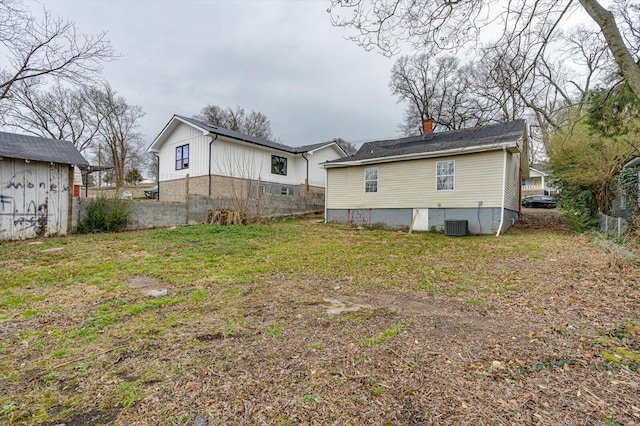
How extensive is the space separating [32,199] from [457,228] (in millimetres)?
14183

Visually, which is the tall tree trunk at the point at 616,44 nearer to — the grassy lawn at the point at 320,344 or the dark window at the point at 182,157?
the grassy lawn at the point at 320,344

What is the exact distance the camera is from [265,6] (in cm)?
789

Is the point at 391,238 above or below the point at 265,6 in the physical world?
below

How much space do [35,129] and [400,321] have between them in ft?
106

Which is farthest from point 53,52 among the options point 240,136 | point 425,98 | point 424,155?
point 425,98

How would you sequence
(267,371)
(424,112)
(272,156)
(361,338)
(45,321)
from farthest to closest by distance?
(424,112)
(272,156)
(45,321)
(361,338)
(267,371)

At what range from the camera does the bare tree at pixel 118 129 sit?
29281mm

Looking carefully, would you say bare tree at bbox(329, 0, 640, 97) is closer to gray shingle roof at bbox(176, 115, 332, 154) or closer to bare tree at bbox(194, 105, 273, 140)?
gray shingle roof at bbox(176, 115, 332, 154)

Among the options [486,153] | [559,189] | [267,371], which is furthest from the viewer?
[559,189]

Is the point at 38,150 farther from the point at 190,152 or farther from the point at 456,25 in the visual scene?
the point at 456,25

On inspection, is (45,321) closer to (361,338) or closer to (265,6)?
(361,338)

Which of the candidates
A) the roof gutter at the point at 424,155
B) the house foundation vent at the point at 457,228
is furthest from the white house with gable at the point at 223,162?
the house foundation vent at the point at 457,228

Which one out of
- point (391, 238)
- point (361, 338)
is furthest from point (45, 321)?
point (391, 238)

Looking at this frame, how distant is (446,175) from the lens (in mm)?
11891
